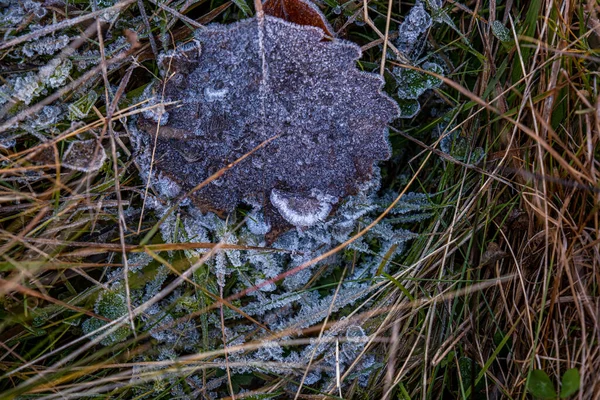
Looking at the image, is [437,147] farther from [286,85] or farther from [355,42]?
[286,85]

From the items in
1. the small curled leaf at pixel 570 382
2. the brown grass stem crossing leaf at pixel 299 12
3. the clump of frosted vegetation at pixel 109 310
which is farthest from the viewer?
the clump of frosted vegetation at pixel 109 310

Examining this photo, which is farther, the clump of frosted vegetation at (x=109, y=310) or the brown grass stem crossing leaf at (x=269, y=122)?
the clump of frosted vegetation at (x=109, y=310)

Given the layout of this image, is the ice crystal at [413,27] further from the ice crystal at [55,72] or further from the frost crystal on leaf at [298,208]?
the ice crystal at [55,72]

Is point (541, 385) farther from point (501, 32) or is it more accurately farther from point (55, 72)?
point (55, 72)

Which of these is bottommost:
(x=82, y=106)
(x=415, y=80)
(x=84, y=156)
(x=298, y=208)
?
(x=298, y=208)

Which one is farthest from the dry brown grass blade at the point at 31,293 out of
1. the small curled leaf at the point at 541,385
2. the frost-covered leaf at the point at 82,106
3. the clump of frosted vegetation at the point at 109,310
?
the small curled leaf at the point at 541,385

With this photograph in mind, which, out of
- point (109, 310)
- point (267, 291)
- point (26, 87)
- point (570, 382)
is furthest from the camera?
point (267, 291)

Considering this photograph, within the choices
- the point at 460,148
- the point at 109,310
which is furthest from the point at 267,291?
the point at 460,148
